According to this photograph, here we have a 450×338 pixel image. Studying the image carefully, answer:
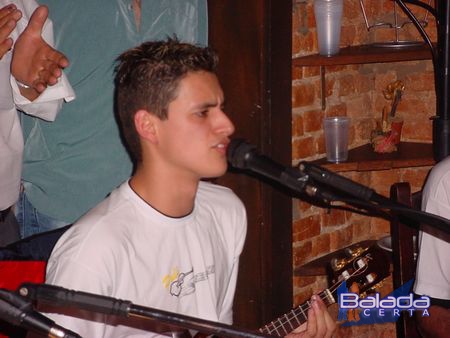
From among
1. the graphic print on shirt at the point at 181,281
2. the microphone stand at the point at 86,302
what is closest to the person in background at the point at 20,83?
the graphic print on shirt at the point at 181,281

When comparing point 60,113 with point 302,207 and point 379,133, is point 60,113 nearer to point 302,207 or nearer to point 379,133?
point 302,207

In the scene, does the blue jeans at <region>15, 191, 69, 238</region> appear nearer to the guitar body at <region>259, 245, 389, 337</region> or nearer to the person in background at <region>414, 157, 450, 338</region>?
the guitar body at <region>259, 245, 389, 337</region>

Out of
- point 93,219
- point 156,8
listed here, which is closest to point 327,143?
point 156,8

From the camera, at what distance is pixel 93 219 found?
1770mm

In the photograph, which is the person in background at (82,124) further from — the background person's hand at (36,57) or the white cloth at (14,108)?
the background person's hand at (36,57)

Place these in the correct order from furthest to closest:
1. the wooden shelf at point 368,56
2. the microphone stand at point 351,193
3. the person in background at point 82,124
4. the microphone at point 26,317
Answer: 1. the wooden shelf at point 368,56
2. the person in background at point 82,124
3. the microphone stand at point 351,193
4. the microphone at point 26,317

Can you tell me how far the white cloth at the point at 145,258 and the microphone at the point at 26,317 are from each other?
1.84 feet

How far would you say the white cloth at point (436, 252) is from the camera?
6.96 ft

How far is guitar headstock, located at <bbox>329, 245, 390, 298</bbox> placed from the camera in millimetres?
2018

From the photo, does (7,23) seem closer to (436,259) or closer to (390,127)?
(436,259)

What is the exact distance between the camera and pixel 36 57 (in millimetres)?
1998

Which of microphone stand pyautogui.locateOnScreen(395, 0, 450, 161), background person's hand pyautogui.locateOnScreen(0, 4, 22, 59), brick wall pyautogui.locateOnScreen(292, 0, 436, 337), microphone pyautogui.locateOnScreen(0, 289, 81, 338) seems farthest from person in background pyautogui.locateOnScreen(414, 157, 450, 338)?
microphone pyautogui.locateOnScreen(0, 289, 81, 338)

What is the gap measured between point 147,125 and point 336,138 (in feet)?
3.20

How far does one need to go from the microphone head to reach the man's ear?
2.02 feet
